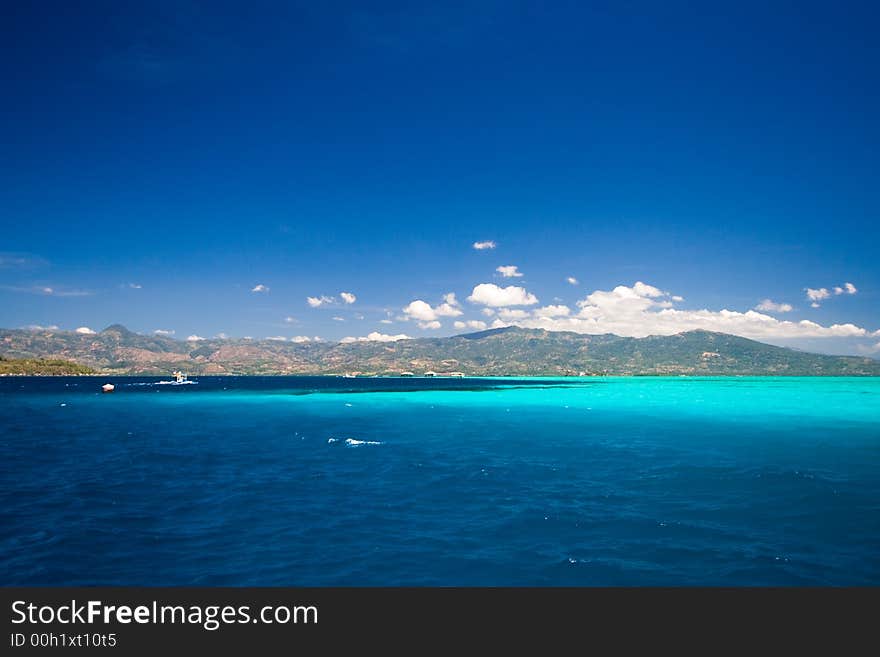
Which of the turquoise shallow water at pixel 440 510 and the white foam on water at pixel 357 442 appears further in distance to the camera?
the white foam on water at pixel 357 442

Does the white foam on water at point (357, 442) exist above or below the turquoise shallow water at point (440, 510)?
below

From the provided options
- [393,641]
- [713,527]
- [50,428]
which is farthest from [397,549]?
[50,428]

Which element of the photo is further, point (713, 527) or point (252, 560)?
point (713, 527)

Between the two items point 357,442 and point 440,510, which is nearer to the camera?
point 440,510

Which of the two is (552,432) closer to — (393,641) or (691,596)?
(691,596)

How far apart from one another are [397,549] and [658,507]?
17618 mm

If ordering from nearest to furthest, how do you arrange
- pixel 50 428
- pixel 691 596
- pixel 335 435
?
pixel 691 596
pixel 335 435
pixel 50 428

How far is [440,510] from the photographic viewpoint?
2914cm

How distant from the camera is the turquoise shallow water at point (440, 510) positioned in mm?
20047

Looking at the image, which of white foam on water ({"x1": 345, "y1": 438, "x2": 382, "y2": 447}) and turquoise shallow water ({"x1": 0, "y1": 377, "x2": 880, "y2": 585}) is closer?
turquoise shallow water ({"x1": 0, "y1": 377, "x2": 880, "y2": 585})

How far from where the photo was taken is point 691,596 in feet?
56.3

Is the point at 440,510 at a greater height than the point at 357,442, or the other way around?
the point at 440,510

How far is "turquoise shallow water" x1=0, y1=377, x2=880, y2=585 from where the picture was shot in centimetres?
2005

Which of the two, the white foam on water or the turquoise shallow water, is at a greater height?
the turquoise shallow water
